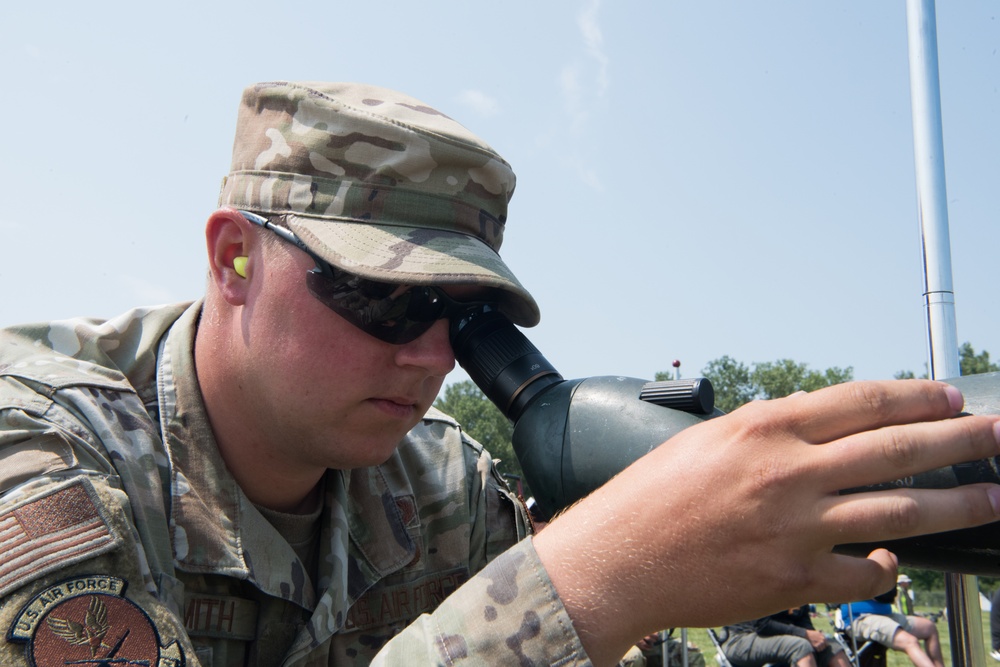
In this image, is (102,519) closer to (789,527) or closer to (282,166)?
(282,166)

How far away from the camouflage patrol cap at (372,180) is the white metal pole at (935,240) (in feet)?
5.16

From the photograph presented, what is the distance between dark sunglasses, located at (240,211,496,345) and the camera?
1660mm

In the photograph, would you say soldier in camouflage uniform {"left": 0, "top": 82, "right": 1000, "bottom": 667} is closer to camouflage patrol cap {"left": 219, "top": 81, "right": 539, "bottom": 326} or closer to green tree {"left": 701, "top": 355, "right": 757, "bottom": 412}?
camouflage patrol cap {"left": 219, "top": 81, "right": 539, "bottom": 326}

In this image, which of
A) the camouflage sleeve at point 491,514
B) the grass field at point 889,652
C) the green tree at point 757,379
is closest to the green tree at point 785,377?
the green tree at point 757,379

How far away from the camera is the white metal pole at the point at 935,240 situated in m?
2.48

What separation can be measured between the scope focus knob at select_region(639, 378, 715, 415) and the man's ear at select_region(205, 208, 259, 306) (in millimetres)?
846

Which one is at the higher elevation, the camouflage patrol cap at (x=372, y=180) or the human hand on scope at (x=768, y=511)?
the camouflage patrol cap at (x=372, y=180)

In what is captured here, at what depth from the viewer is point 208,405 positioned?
191 centimetres

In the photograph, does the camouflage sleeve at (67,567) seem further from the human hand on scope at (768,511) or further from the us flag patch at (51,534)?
the human hand on scope at (768,511)

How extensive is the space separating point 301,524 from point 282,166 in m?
0.78

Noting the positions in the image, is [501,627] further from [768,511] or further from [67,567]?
[67,567]

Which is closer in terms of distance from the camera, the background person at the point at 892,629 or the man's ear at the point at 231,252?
the man's ear at the point at 231,252

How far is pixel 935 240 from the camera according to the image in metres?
3.57

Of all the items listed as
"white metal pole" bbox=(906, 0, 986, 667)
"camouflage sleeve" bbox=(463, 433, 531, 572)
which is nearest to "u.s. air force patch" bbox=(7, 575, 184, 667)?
"camouflage sleeve" bbox=(463, 433, 531, 572)
